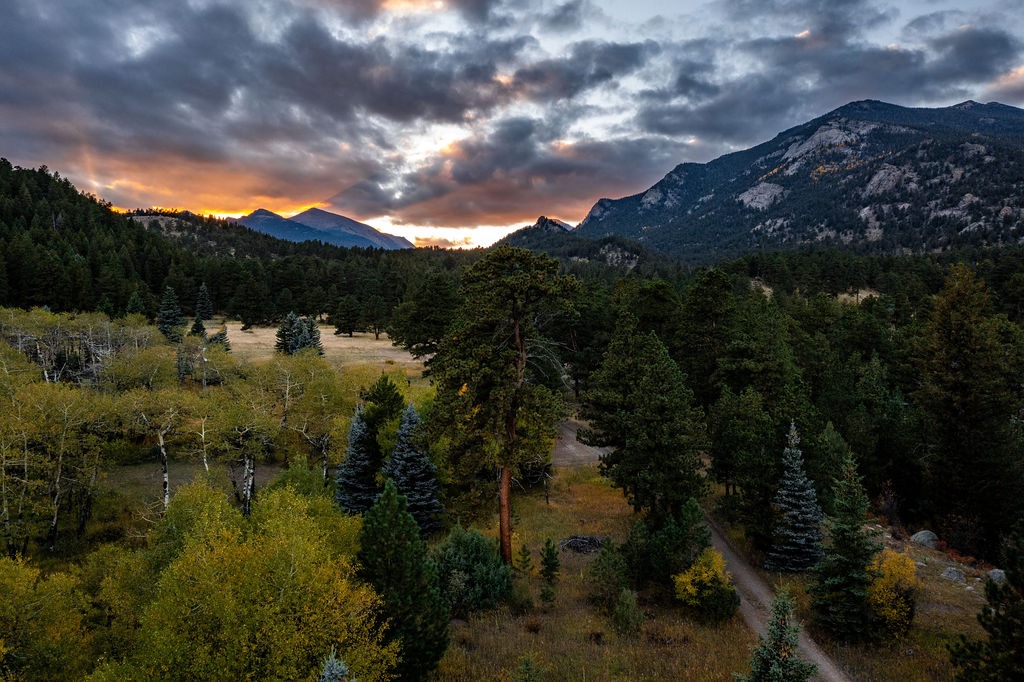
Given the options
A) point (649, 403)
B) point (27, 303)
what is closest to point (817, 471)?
point (649, 403)

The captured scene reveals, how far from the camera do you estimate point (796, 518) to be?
23.6 meters

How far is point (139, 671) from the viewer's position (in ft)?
45.6

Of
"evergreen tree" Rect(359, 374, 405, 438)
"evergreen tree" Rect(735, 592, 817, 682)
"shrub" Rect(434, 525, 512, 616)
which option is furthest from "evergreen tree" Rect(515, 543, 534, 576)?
"evergreen tree" Rect(359, 374, 405, 438)

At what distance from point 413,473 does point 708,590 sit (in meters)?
17.9

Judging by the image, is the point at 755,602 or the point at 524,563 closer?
the point at 755,602

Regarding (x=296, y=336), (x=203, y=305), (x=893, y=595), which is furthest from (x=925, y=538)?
(x=203, y=305)

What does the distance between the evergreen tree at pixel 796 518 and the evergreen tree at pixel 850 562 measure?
18.8ft

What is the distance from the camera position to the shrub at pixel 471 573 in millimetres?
19750

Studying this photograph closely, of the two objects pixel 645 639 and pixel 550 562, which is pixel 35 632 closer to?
pixel 550 562

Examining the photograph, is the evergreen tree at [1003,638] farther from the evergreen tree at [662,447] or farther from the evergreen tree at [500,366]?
the evergreen tree at [500,366]

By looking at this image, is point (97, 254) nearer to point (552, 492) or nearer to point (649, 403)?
point (552, 492)

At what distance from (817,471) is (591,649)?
1587 centimetres

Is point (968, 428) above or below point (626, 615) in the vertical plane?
above

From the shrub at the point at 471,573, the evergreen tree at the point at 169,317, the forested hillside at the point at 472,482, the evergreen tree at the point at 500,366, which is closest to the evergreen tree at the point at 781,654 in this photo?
the forested hillside at the point at 472,482
